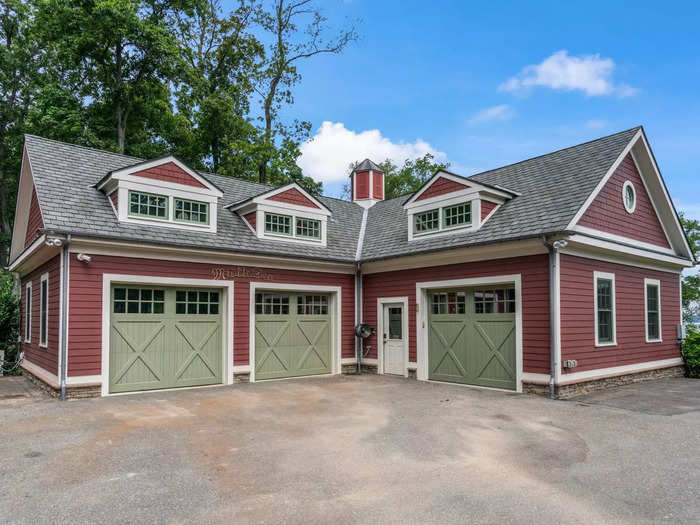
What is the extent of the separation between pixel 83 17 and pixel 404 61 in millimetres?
14498

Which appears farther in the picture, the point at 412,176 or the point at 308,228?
the point at 412,176

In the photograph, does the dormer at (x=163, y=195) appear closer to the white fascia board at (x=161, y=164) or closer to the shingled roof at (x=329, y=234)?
the white fascia board at (x=161, y=164)

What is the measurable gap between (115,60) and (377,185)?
1471 cm

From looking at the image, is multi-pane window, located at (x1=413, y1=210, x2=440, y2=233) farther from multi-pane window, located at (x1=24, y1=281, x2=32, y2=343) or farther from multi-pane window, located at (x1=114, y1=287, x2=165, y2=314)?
multi-pane window, located at (x1=24, y1=281, x2=32, y2=343)

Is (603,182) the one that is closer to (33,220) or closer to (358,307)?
(358,307)

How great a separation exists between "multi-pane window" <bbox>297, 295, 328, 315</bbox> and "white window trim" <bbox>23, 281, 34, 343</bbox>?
22.5 ft

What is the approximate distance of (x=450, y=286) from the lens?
37.5 ft

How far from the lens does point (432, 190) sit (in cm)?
1234

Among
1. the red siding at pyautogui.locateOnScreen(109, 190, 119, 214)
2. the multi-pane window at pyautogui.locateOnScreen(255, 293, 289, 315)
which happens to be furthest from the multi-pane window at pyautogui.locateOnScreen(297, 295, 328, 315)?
the red siding at pyautogui.locateOnScreen(109, 190, 119, 214)

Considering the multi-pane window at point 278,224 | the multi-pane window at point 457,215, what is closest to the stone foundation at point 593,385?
the multi-pane window at point 457,215

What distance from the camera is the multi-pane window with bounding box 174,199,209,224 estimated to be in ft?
36.3

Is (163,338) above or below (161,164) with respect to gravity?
below

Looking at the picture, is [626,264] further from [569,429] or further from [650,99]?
[569,429]

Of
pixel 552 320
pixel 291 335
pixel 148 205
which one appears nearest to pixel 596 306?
pixel 552 320
